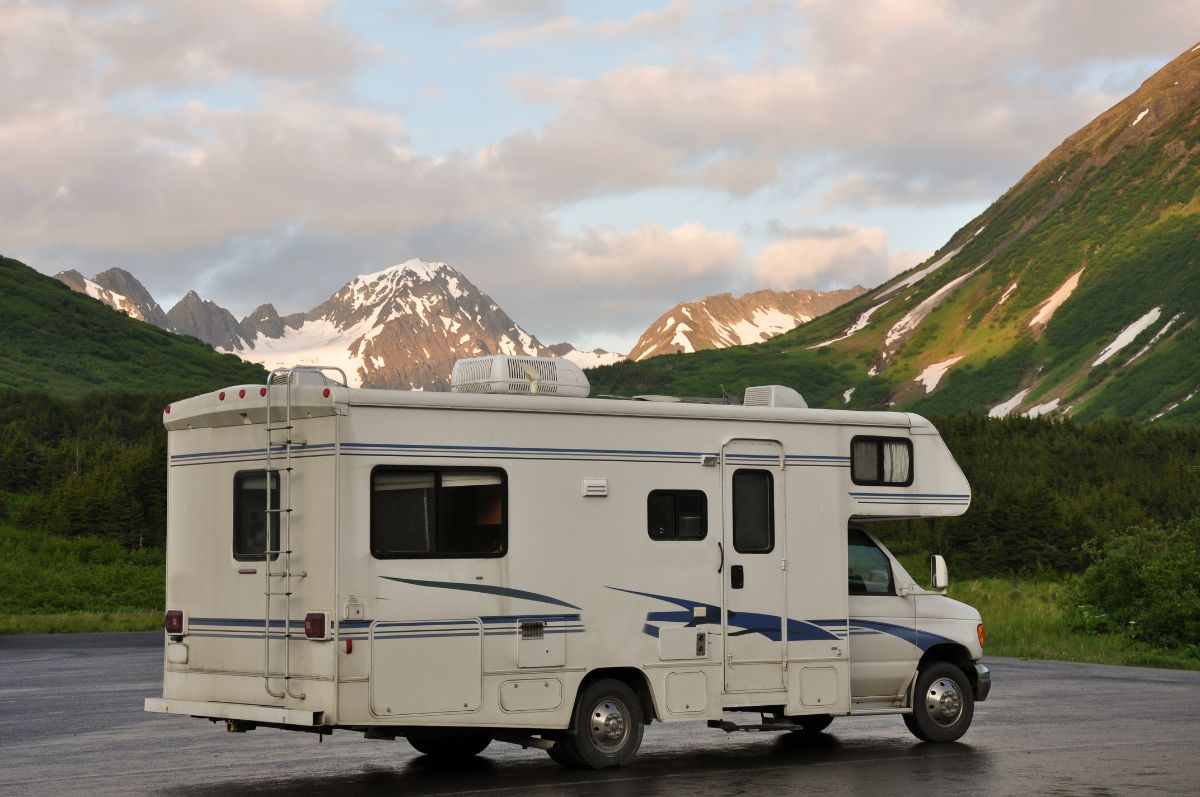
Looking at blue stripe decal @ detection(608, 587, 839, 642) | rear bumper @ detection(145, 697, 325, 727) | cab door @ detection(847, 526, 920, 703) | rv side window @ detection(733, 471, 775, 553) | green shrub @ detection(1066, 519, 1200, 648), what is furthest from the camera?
green shrub @ detection(1066, 519, 1200, 648)

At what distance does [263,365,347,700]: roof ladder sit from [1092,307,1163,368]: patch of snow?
169 metres

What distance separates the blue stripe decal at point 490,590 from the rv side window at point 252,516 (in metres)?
1.06

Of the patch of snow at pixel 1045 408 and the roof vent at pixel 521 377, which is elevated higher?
the patch of snow at pixel 1045 408

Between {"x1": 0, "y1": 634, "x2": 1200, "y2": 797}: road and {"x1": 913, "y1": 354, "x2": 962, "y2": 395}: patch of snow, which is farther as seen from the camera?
{"x1": 913, "y1": 354, "x2": 962, "y2": 395}: patch of snow

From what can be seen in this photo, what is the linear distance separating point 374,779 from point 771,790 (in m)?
3.23

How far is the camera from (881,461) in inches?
581

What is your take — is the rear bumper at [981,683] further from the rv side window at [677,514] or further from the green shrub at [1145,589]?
the green shrub at [1145,589]

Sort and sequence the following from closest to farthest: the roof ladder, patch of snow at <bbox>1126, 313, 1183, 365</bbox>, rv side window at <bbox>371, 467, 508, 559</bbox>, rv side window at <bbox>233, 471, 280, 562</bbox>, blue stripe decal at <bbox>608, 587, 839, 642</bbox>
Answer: the roof ladder → rv side window at <bbox>371, 467, 508, 559</bbox> → rv side window at <bbox>233, 471, 280, 562</bbox> → blue stripe decal at <bbox>608, 587, 839, 642</bbox> → patch of snow at <bbox>1126, 313, 1183, 365</bbox>

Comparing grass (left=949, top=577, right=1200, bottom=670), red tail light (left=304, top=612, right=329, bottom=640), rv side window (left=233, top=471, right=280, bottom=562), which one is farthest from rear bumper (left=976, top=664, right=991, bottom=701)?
grass (left=949, top=577, right=1200, bottom=670)

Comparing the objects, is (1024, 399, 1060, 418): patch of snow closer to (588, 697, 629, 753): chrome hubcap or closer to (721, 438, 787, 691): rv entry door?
(721, 438, 787, 691): rv entry door

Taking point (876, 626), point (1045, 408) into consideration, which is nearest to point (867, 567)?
point (876, 626)

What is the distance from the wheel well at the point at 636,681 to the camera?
13066mm

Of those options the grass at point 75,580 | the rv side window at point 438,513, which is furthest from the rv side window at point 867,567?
the grass at point 75,580

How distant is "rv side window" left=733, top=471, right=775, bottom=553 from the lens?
13.8 meters
